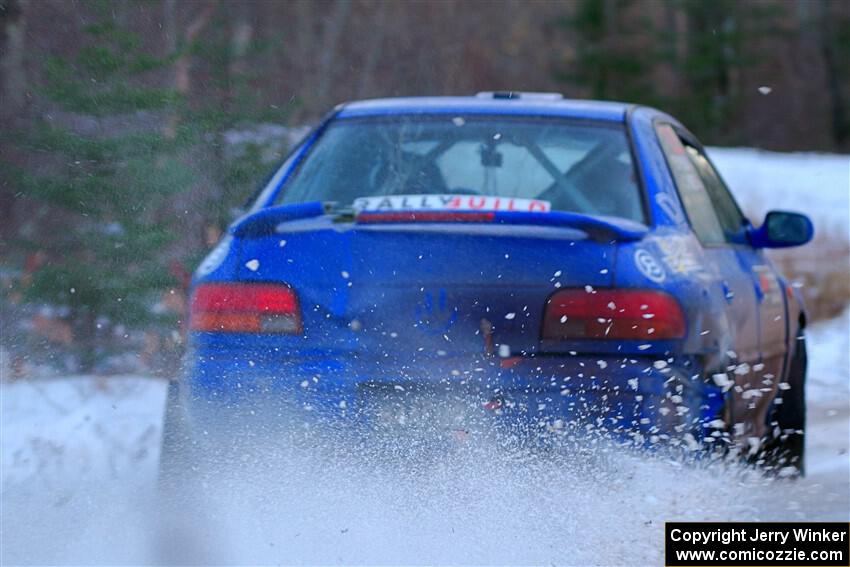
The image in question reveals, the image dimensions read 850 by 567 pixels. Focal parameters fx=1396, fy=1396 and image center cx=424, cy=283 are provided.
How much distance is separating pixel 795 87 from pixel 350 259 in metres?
38.1

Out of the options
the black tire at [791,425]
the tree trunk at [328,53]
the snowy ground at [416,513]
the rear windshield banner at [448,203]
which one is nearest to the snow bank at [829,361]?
the black tire at [791,425]

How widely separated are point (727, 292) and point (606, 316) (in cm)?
84

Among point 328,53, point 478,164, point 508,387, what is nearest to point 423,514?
point 508,387

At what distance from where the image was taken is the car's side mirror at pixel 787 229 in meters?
5.64

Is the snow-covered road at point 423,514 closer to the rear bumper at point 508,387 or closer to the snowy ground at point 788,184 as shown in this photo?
the rear bumper at point 508,387

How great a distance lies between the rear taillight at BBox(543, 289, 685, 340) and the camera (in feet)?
13.2

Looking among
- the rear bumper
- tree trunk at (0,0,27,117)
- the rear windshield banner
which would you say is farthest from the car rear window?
tree trunk at (0,0,27,117)

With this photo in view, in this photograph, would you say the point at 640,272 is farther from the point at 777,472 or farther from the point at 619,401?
the point at 777,472

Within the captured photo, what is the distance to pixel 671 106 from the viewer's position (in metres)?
31.9

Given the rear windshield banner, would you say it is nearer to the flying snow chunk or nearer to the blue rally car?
the blue rally car

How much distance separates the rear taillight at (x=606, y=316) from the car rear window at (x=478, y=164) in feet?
1.77

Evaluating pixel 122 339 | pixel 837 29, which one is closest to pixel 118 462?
pixel 122 339

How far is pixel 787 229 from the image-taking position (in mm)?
5660

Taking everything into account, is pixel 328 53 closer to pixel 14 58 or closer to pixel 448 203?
pixel 14 58
